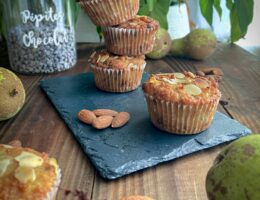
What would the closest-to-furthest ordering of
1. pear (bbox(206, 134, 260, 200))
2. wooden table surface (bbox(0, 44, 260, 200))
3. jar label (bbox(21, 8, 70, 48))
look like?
pear (bbox(206, 134, 260, 200)), wooden table surface (bbox(0, 44, 260, 200)), jar label (bbox(21, 8, 70, 48))

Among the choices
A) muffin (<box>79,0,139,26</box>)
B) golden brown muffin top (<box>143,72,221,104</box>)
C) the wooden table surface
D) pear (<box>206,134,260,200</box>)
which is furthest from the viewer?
muffin (<box>79,0,139,26</box>)

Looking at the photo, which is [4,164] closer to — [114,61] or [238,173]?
[238,173]

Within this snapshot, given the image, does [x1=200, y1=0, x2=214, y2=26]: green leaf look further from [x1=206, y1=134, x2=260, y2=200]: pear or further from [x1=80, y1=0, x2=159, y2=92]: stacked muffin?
[x1=206, y1=134, x2=260, y2=200]: pear

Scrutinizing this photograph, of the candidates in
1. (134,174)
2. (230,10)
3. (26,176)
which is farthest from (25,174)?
(230,10)

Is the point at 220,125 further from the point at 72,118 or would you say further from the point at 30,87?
the point at 30,87

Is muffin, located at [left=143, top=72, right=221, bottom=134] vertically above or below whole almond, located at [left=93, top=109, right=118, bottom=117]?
above

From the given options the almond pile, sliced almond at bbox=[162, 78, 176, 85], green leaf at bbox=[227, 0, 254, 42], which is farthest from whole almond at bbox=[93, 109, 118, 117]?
green leaf at bbox=[227, 0, 254, 42]

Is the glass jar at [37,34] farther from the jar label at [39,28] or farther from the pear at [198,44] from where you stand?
the pear at [198,44]
